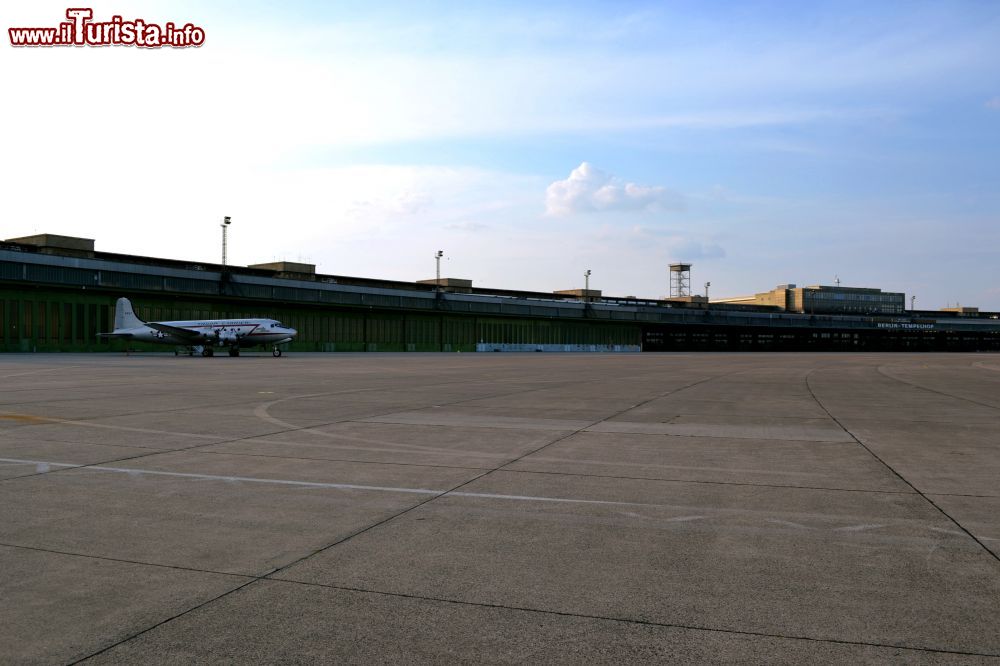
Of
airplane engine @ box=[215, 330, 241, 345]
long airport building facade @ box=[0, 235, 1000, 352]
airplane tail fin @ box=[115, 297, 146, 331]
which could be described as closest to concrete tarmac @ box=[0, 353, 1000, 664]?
airplane engine @ box=[215, 330, 241, 345]

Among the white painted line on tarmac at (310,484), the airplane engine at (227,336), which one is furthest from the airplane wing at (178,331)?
the white painted line on tarmac at (310,484)

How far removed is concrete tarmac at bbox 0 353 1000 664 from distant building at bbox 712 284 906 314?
552 feet

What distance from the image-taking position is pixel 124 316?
69.6 meters

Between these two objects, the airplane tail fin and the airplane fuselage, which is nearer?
the airplane fuselage

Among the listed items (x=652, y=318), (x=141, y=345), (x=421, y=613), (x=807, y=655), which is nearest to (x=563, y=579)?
(x=421, y=613)

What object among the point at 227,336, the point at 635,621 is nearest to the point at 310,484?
the point at 635,621

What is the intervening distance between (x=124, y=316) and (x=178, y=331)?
8796mm

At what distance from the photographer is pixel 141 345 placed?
81.6m

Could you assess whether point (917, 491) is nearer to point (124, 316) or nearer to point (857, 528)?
point (857, 528)

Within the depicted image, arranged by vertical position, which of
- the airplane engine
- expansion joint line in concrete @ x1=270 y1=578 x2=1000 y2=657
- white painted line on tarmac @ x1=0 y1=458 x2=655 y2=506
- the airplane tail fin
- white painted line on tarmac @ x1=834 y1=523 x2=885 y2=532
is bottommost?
white painted line on tarmac @ x1=0 y1=458 x2=655 y2=506

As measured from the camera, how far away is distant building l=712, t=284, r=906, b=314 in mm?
169000

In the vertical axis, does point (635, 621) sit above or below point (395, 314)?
below

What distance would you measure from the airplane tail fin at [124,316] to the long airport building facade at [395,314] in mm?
4821

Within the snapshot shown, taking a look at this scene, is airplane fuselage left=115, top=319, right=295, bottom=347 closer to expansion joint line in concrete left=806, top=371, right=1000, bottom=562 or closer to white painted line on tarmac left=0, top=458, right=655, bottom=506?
expansion joint line in concrete left=806, top=371, right=1000, bottom=562
